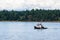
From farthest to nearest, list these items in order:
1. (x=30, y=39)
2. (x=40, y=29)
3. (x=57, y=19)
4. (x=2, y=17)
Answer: (x=2, y=17), (x=57, y=19), (x=40, y=29), (x=30, y=39)

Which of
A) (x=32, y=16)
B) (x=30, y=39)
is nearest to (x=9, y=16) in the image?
(x=32, y=16)

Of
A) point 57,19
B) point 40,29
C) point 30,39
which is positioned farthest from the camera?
point 57,19

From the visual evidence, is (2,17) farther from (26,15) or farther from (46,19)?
(46,19)

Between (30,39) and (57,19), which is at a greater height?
(30,39)

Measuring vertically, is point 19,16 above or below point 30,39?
below

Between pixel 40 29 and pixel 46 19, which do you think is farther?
pixel 46 19

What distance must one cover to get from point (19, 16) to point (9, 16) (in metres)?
7.34

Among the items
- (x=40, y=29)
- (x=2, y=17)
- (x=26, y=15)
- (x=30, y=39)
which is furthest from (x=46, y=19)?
(x=30, y=39)

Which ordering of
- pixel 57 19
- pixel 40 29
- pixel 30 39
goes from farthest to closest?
1. pixel 57 19
2. pixel 40 29
3. pixel 30 39

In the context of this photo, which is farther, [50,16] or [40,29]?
[50,16]

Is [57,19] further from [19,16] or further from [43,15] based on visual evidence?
[19,16]

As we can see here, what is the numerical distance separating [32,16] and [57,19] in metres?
19.7

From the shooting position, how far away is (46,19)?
190750 millimetres

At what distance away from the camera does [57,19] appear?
185 meters
